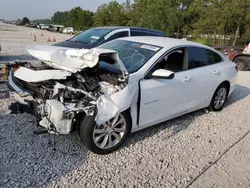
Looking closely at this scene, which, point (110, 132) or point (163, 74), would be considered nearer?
point (110, 132)

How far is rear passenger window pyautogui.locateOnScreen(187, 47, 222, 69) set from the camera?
4.37 meters

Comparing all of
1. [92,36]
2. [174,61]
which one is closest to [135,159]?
[174,61]

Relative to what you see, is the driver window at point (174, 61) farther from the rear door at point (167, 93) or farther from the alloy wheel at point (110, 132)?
the alloy wheel at point (110, 132)

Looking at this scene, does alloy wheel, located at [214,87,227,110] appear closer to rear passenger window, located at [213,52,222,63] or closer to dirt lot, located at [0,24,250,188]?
rear passenger window, located at [213,52,222,63]

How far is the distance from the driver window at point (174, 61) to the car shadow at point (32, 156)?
1847mm

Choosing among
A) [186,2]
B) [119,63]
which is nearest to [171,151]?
[119,63]

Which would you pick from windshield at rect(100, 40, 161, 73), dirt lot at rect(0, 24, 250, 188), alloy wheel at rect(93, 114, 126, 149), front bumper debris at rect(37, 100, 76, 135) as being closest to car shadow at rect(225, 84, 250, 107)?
dirt lot at rect(0, 24, 250, 188)

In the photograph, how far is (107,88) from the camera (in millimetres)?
3176

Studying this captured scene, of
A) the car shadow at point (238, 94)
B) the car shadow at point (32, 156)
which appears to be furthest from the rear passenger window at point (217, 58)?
the car shadow at point (32, 156)

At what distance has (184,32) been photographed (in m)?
31.5

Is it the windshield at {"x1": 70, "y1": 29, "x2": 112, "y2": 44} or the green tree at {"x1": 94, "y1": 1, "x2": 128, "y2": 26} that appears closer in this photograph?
the windshield at {"x1": 70, "y1": 29, "x2": 112, "y2": 44}

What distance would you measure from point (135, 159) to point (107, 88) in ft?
3.45

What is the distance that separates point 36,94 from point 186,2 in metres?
35.9

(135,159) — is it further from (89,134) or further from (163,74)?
(163,74)
